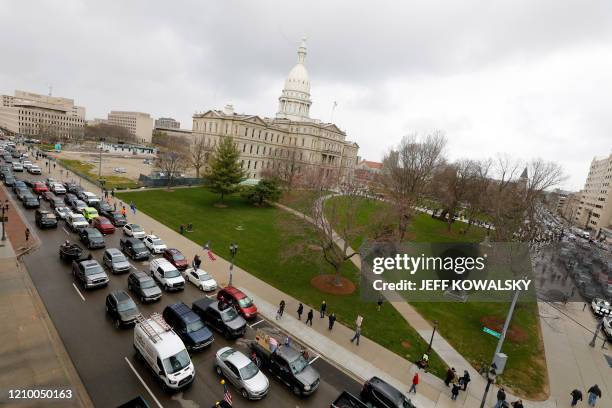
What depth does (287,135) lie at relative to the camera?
96.1m

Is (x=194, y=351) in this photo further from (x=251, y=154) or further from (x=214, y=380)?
(x=251, y=154)

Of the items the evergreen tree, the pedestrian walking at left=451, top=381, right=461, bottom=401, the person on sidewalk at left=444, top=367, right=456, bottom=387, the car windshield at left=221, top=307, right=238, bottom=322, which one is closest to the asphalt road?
the car windshield at left=221, top=307, right=238, bottom=322

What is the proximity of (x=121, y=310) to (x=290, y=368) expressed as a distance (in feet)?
30.4

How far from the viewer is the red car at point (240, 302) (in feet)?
61.0

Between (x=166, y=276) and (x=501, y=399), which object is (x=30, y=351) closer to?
(x=166, y=276)

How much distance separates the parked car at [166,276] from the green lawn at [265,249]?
19.9 ft

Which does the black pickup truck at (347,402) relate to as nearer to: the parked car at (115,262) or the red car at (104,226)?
the parked car at (115,262)

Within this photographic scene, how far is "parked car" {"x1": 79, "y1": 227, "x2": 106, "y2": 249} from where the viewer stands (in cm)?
2522

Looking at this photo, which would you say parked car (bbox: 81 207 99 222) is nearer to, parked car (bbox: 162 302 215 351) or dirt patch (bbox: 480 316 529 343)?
parked car (bbox: 162 302 215 351)

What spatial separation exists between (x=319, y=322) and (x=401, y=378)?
570 cm

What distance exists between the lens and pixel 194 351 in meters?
15.0

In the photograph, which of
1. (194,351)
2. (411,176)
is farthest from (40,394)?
(411,176)

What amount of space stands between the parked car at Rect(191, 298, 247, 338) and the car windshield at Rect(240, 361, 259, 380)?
131 inches

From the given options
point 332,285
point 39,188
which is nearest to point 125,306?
point 332,285
